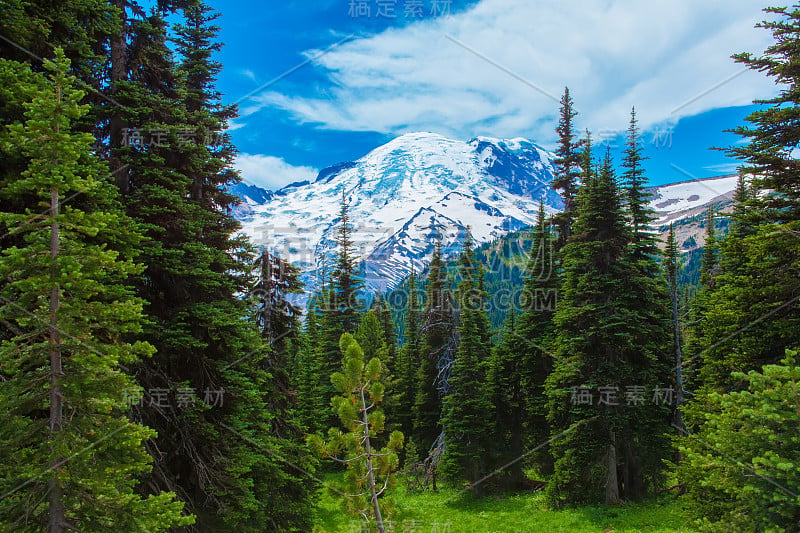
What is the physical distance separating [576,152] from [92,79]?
25533 millimetres

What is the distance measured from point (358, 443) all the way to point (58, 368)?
5.03 metres

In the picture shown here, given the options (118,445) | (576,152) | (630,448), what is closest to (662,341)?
(630,448)

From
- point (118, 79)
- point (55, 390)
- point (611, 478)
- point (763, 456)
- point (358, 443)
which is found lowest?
point (611, 478)

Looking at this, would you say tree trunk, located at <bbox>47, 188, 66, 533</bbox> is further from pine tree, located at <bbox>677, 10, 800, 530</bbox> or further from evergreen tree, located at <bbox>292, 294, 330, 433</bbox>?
evergreen tree, located at <bbox>292, 294, 330, 433</bbox>

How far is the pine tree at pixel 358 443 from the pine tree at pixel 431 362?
2242 centimetres

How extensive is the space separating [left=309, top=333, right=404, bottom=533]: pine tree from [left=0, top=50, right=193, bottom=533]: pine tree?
3.21 metres

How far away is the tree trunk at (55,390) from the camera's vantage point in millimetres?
6059

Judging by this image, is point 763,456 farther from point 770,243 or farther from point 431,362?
point 431,362

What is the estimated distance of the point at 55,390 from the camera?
616 centimetres

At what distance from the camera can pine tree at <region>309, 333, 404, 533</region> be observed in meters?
8.62

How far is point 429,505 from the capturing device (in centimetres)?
2803

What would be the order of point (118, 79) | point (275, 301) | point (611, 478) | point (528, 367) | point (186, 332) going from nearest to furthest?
point (186, 332)
point (118, 79)
point (275, 301)
point (611, 478)
point (528, 367)

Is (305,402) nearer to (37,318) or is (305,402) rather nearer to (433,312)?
(433,312)

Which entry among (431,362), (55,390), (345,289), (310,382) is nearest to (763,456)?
(55,390)
